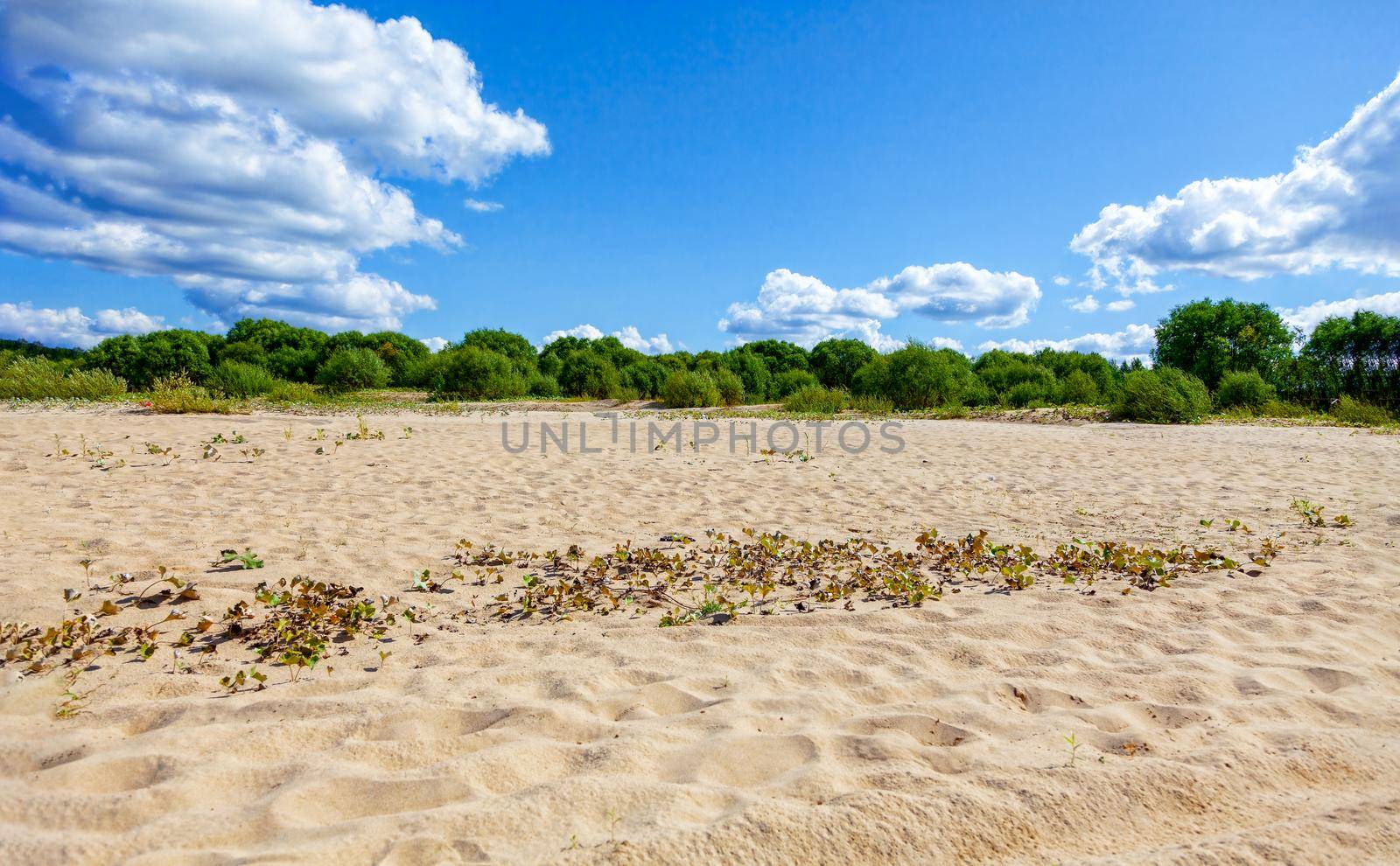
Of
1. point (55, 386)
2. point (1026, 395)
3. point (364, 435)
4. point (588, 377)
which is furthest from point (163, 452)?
point (588, 377)

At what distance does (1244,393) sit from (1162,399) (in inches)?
Result: 172

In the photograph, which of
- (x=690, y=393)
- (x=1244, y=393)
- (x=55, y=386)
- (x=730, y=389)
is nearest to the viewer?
(x=55, y=386)

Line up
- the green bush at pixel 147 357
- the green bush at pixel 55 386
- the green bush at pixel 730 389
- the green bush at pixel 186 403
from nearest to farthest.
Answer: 1. the green bush at pixel 186 403
2. the green bush at pixel 55 386
3. the green bush at pixel 730 389
4. the green bush at pixel 147 357

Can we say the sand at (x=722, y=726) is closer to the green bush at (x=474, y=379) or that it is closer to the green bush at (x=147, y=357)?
the green bush at (x=474, y=379)

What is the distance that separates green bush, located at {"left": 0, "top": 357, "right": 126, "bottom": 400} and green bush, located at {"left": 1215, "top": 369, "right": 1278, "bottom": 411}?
2803 centimetres

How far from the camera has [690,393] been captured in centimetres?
2369

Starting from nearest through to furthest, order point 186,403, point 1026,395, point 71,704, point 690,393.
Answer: point 71,704, point 186,403, point 1026,395, point 690,393

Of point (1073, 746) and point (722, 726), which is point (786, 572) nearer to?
point (722, 726)

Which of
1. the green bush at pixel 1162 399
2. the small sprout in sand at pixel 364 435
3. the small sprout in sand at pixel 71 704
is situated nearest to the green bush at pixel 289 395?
the small sprout in sand at pixel 364 435

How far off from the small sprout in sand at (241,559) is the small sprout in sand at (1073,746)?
15.6 feet

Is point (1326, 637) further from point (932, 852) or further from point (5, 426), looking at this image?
point (5, 426)

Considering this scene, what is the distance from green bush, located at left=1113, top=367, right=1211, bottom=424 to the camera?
16.3m

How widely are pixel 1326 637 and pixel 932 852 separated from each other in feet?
10.3

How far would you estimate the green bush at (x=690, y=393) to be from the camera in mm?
23438
